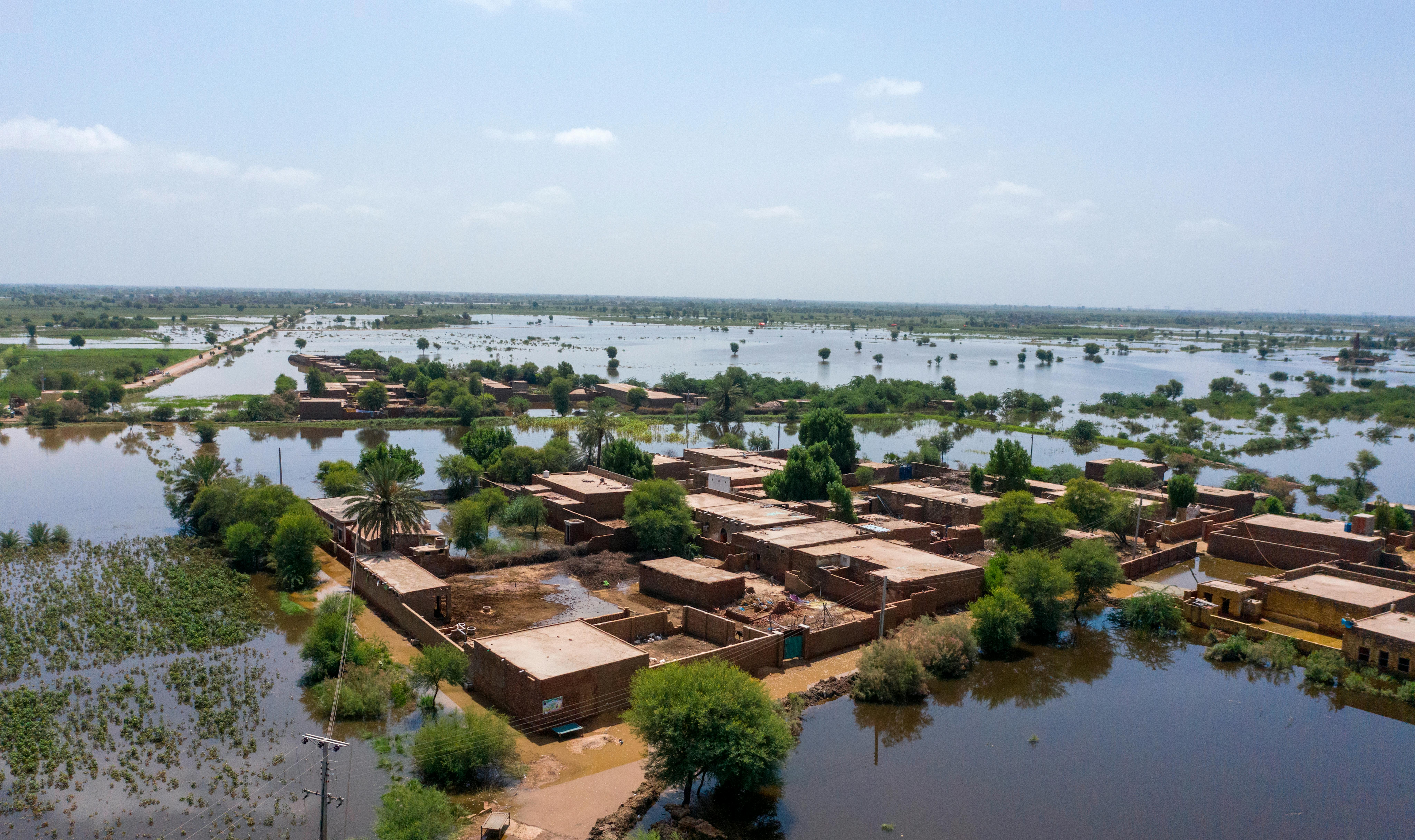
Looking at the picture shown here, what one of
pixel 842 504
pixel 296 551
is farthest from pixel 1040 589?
pixel 296 551

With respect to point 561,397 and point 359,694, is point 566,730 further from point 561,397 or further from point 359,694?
point 561,397

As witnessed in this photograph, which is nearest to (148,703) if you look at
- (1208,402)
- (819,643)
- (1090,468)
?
(819,643)

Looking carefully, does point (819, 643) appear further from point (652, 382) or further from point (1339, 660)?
point (652, 382)

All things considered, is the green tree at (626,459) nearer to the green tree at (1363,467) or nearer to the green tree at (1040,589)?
the green tree at (1040,589)

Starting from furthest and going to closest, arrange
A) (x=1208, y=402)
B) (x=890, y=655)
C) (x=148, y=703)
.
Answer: (x=1208, y=402), (x=890, y=655), (x=148, y=703)

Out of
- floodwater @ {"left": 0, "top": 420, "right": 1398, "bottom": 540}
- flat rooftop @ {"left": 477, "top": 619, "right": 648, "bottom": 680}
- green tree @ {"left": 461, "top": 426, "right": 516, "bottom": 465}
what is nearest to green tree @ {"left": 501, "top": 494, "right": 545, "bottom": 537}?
green tree @ {"left": 461, "top": 426, "right": 516, "bottom": 465}

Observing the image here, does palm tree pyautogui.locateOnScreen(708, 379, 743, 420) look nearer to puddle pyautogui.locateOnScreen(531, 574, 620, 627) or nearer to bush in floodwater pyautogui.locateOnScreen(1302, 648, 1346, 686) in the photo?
puddle pyautogui.locateOnScreen(531, 574, 620, 627)
